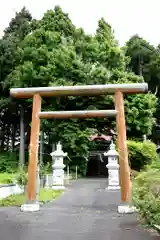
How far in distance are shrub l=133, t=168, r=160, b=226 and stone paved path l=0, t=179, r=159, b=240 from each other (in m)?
0.37

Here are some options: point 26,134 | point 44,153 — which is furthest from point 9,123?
point 44,153

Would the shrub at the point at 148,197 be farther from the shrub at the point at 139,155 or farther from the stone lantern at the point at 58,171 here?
the shrub at the point at 139,155

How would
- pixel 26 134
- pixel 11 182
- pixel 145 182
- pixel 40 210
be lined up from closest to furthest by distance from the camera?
pixel 145 182, pixel 40 210, pixel 11 182, pixel 26 134

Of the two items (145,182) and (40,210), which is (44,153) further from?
(145,182)

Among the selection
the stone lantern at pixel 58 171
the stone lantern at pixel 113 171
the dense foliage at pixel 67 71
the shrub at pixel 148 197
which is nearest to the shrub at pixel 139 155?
the dense foliage at pixel 67 71

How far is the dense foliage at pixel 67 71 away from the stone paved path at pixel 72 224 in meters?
14.6

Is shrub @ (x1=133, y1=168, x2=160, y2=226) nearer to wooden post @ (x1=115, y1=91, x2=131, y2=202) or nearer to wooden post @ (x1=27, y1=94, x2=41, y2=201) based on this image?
wooden post @ (x1=115, y1=91, x2=131, y2=202)

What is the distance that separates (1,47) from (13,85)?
417cm

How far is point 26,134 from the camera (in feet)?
114

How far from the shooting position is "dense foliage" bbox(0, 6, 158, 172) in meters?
28.5

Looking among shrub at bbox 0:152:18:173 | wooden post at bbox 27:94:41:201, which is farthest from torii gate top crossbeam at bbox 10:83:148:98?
shrub at bbox 0:152:18:173

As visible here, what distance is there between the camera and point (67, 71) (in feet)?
96.5

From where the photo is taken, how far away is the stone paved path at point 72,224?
26.4 feet

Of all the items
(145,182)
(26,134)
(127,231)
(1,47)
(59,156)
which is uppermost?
(1,47)
